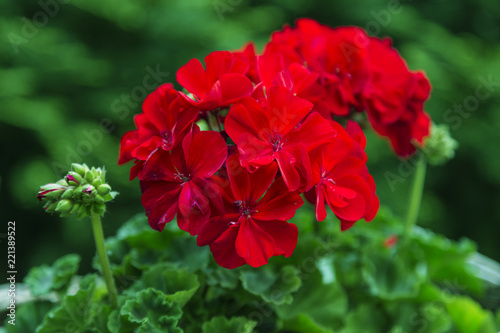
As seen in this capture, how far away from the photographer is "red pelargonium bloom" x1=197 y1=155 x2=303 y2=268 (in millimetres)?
604

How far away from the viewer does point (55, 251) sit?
6.68 feet

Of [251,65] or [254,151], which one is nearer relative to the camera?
[254,151]

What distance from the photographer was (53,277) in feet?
3.01

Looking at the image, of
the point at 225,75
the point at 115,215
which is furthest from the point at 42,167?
the point at 225,75

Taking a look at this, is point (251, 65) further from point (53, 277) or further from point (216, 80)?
point (53, 277)

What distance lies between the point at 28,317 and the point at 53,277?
0.24 feet

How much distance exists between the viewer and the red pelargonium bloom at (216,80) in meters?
0.64

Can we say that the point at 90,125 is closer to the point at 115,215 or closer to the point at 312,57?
the point at 115,215

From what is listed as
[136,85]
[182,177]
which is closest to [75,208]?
[182,177]

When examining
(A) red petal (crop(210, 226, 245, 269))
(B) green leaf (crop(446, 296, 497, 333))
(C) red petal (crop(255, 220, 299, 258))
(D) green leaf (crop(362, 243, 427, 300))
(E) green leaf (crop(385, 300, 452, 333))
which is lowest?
(B) green leaf (crop(446, 296, 497, 333))

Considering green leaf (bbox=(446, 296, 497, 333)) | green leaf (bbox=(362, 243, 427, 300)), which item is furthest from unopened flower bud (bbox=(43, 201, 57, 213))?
green leaf (bbox=(446, 296, 497, 333))

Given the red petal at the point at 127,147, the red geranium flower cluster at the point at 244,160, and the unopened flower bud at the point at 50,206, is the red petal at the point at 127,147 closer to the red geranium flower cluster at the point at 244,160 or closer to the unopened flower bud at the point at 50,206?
the red geranium flower cluster at the point at 244,160

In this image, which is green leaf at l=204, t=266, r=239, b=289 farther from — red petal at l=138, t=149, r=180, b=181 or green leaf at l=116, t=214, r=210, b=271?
red petal at l=138, t=149, r=180, b=181

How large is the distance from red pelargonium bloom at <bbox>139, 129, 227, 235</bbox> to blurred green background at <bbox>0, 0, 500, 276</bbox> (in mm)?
1226
